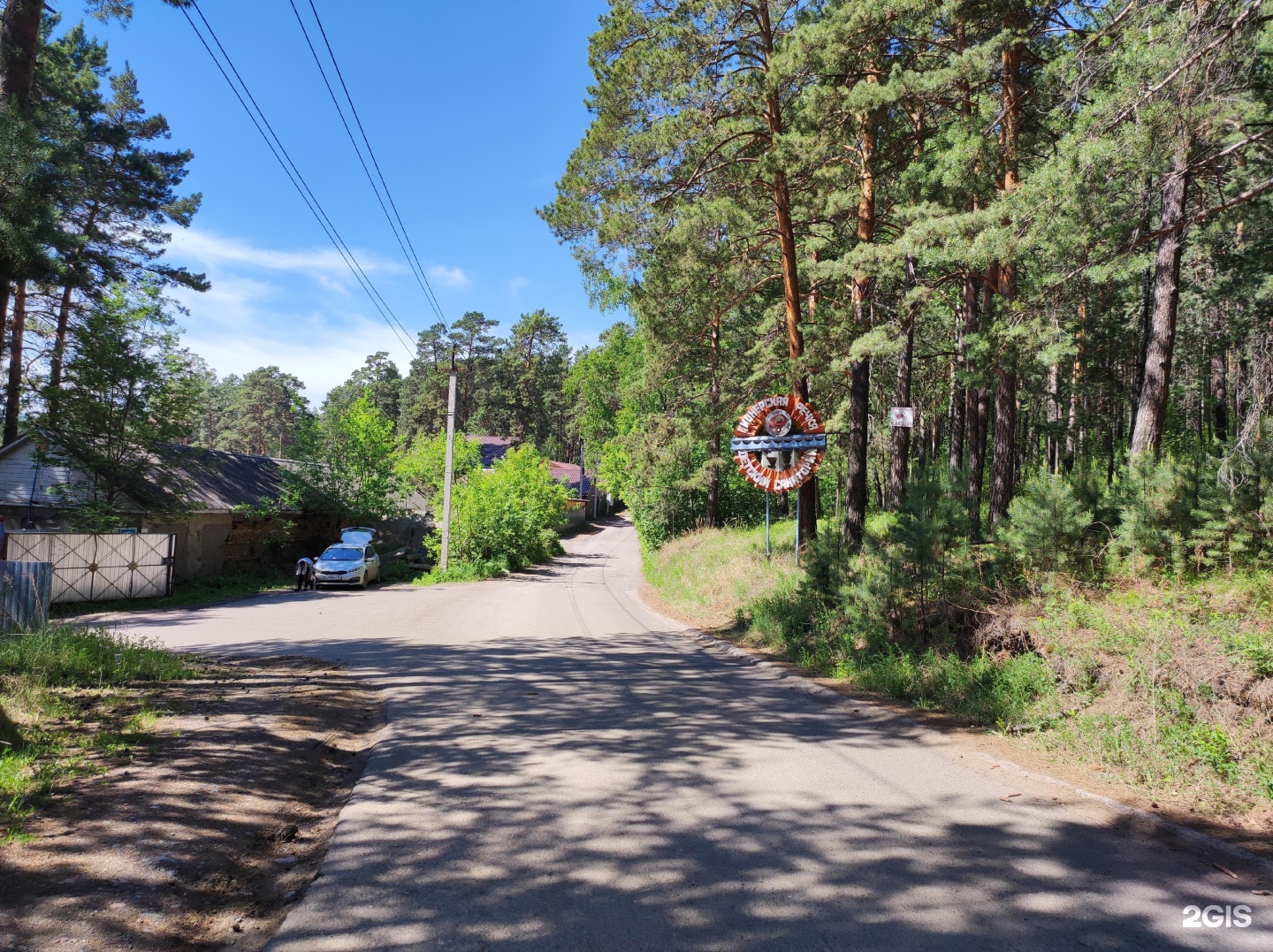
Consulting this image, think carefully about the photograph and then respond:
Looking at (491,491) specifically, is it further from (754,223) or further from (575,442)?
(575,442)

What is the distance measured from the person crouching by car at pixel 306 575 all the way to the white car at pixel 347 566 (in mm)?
255

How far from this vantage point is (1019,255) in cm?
985

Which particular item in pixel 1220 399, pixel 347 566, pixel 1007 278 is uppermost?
pixel 1007 278

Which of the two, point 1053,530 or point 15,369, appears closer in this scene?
point 1053,530

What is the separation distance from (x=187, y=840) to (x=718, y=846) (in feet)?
10.0

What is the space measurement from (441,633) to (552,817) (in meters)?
9.77

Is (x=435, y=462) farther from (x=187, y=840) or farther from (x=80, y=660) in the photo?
(x=187, y=840)

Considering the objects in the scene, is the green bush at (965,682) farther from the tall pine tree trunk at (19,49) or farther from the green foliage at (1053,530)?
the tall pine tree trunk at (19,49)

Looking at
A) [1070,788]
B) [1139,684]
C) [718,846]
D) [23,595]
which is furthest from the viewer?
[23,595]

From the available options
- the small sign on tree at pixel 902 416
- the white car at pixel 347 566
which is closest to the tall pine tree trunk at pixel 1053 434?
the small sign on tree at pixel 902 416

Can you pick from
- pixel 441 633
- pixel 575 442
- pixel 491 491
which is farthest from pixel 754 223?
pixel 575 442

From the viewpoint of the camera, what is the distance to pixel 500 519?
32656 mm

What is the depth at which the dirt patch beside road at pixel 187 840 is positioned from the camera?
10.7ft

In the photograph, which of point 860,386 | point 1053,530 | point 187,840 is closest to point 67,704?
point 187,840
